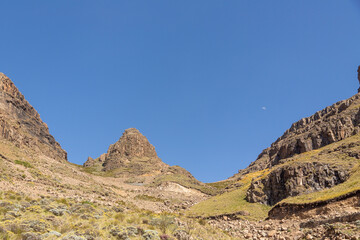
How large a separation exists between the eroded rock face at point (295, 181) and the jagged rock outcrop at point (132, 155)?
7679 centimetres

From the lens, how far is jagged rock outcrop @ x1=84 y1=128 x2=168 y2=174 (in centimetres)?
12138

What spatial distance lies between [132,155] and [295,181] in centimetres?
10808

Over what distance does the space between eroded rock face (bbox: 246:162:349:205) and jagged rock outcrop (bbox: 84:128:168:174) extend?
76793 mm

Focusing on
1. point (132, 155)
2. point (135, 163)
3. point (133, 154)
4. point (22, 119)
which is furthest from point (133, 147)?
point (22, 119)

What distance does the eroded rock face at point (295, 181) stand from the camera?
33.7m

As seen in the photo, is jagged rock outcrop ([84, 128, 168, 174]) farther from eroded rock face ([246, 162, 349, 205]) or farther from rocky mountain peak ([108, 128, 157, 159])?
eroded rock face ([246, 162, 349, 205])

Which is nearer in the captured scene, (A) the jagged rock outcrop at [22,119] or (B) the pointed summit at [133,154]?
(A) the jagged rock outcrop at [22,119]

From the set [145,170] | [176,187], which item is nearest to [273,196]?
[176,187]

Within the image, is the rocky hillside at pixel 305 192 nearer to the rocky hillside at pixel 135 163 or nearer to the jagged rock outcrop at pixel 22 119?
the jagged rock outcrop at pixel 22 119

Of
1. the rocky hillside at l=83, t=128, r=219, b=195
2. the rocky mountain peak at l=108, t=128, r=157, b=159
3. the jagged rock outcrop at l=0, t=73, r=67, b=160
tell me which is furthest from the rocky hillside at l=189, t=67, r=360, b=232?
the rocky mountain peak at l=108, t=128, r=157, b=159

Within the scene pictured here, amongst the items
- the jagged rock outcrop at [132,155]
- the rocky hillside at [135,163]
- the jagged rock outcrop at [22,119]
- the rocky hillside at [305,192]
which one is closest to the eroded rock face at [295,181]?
the rocky hillside at [305,192]

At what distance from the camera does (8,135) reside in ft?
193

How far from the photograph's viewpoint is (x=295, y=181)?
1441 inches

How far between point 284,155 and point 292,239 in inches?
2821
